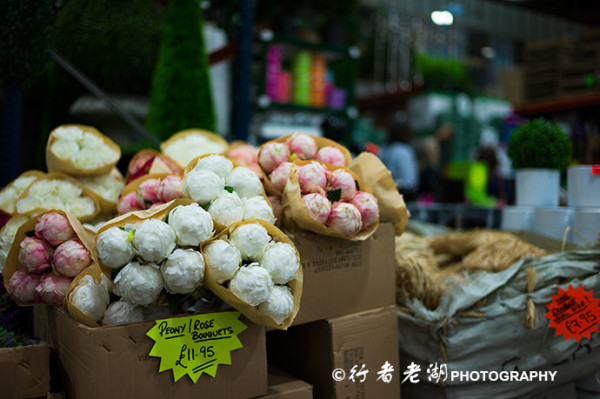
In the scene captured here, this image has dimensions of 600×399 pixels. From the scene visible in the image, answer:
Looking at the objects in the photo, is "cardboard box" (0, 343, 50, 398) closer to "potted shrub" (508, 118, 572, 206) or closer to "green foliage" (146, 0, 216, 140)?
"green foliage" (146, 0, 216, 140)

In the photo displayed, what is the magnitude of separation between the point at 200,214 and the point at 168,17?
220 cm

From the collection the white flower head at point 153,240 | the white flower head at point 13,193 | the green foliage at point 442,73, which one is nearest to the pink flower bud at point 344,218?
the white flower head at point 153,240

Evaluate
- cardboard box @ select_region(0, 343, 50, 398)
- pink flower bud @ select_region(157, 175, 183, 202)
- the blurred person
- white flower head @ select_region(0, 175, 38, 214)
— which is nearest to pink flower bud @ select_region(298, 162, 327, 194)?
pink flower bud @ select_region(157, 175, 183, 202)

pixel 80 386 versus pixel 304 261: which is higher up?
pixel 304 261

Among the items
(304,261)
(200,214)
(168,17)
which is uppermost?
(168,17)

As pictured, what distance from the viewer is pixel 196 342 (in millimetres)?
1196

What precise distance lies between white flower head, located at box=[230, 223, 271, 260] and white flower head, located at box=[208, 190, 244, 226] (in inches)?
2.1

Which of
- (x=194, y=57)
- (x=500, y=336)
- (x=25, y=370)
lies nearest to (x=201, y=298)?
(x=25, y=370)

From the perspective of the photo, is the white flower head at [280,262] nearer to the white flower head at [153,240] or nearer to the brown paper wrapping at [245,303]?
the brown paper wrapping at [245,303]

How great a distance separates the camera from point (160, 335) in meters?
1.16

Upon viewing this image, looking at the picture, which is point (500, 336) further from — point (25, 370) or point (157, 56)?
point (157, 56)

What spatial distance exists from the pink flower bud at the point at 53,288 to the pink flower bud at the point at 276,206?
0.58m

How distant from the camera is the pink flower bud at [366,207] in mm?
1478

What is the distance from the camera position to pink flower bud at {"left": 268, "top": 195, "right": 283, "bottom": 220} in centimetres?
151
